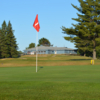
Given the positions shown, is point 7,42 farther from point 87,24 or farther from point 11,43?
point 87,24

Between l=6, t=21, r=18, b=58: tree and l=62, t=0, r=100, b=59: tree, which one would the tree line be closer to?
l=6, t=21, r=18, b=58: tree

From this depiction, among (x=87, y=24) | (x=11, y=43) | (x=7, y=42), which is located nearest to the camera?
(x=87, y=24)

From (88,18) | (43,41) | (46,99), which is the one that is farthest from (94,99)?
(43,41)

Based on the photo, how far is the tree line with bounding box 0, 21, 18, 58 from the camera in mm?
74625

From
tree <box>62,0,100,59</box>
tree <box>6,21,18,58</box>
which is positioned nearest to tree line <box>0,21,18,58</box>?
tree <box>6,21,18,58</box>

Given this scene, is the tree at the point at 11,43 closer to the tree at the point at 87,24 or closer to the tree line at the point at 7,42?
the tree line at the point at 7,42

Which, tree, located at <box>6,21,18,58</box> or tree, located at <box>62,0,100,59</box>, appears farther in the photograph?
tree, located at <box>6,21,18,58</box>

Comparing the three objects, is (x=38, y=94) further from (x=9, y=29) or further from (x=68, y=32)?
(x=9, y=29)

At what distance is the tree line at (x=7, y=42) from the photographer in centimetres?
7462

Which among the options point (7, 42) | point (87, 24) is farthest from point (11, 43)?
point (87, 24)

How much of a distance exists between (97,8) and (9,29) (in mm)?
42984

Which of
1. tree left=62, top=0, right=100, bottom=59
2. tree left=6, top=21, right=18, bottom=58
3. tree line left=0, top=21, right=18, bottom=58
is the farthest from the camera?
tree left=6, top=21, right=18, bottom=58

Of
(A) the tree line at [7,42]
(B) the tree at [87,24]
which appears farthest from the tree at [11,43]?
(B) the tree at [87,24]

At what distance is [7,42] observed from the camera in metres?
76.8
